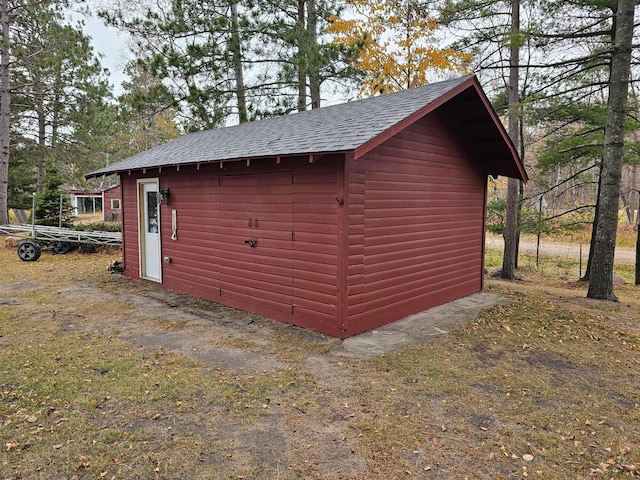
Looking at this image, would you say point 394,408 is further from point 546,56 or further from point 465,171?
point 546,56

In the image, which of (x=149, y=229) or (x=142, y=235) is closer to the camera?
(x=149, y=229)

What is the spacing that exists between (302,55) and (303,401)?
1056 centimetres

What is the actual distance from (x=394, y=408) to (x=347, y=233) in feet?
6.86

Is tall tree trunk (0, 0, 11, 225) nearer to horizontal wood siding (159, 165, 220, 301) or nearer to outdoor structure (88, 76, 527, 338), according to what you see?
outdoor structure (88, 76, 527, 338)

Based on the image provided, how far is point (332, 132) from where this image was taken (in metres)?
5.24

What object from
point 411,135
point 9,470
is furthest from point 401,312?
point 9,470

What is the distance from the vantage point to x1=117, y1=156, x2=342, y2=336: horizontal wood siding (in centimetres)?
511

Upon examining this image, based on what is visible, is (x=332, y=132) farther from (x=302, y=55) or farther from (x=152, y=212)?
(x=302, y=55)

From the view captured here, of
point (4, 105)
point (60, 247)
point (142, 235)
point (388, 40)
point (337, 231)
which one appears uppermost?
point (388, 40)

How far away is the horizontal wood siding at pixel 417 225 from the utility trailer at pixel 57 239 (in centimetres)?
769

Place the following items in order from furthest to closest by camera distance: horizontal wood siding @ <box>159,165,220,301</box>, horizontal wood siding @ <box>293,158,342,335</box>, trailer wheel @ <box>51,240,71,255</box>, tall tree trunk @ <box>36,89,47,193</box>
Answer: tall tree trunk @ <box>36,89,47,193</box> < trailer wheel @ <box>51,240,71,255</box> < horizontal wood siding @ <box>159,165,220,301</box> < horizontal wood siding @ <box>293,158,342,335</box>

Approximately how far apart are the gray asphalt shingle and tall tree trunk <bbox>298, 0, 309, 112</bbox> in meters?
3.88

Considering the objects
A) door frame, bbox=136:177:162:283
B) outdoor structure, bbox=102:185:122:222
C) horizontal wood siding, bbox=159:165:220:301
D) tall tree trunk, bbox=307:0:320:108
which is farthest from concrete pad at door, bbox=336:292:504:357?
outdoor structure, bbox=102:185:122:222

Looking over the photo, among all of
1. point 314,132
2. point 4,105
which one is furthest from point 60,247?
point 314,132
